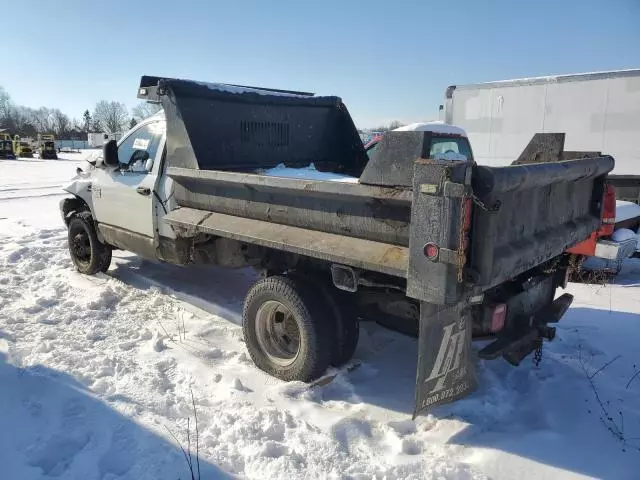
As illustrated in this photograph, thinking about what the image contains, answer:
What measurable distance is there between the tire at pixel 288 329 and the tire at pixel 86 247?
328cm

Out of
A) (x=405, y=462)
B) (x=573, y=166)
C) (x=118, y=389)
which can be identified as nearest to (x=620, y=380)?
(x=573, y=166)

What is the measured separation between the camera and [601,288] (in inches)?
259

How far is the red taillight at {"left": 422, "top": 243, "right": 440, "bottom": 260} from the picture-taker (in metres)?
2.68

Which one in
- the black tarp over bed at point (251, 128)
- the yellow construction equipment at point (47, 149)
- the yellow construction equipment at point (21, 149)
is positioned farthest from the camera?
the yellow construction equipment at point (47, 149)

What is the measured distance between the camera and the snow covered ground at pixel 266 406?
290 cm

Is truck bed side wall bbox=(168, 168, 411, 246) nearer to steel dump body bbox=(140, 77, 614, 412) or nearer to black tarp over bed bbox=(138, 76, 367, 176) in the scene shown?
steel dump body bbox=(140, 77, 614, 412)

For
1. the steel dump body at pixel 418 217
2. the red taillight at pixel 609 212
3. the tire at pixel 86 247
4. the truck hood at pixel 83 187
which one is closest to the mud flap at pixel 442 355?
the steel dump body at pixel 418 217

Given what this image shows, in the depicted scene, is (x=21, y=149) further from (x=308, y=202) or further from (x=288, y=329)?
(x=308, y=202)

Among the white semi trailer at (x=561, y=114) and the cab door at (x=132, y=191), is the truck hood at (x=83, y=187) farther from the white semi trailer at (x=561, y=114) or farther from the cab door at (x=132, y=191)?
the white semi trailer at (x=561, y=114)

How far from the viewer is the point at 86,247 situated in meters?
6.74

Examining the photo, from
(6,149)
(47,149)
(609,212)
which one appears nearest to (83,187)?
(609,212)

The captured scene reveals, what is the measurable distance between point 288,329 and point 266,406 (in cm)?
71

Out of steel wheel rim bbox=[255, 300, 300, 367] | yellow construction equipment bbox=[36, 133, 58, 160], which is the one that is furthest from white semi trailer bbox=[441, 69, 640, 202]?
yellow construction equipment bbox=[36, 133, 58, 160]

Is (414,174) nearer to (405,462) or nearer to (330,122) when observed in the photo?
(405,462)
